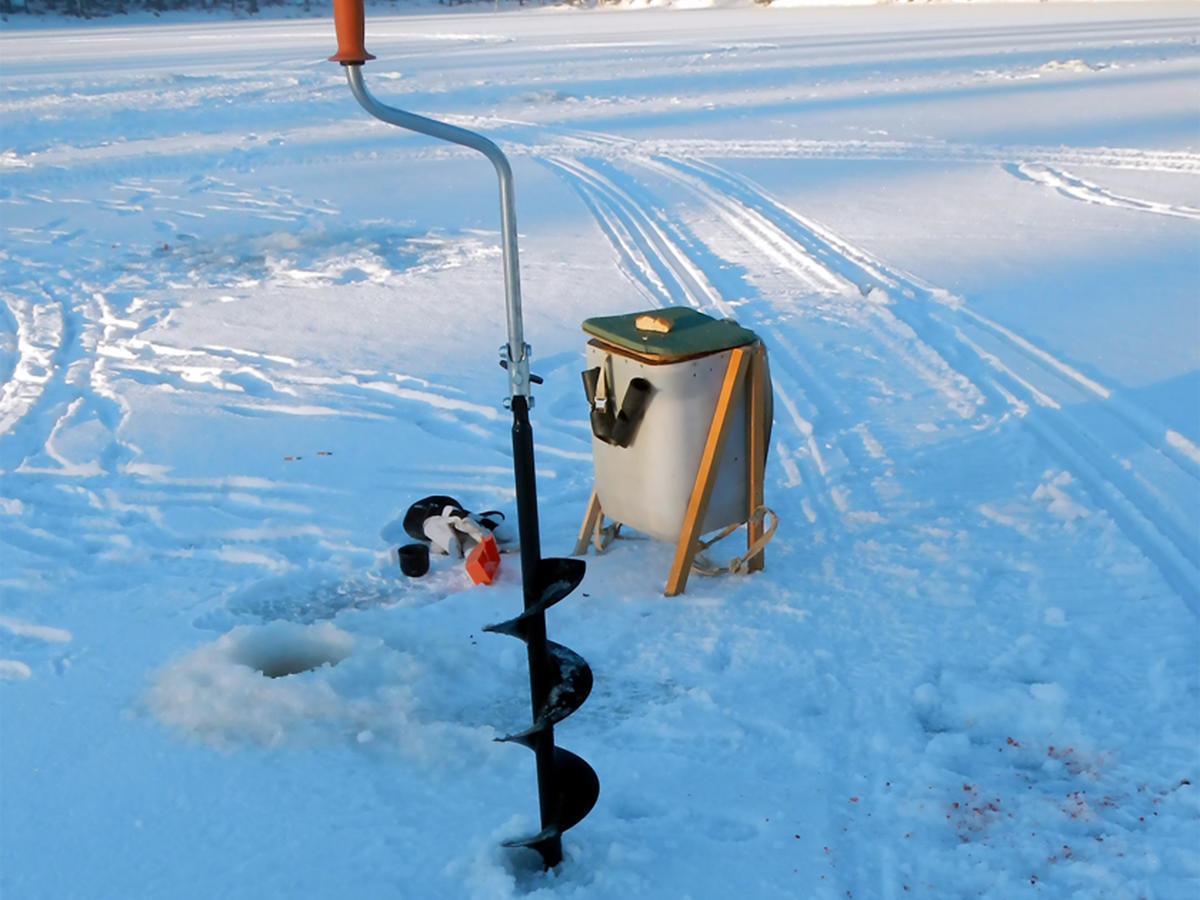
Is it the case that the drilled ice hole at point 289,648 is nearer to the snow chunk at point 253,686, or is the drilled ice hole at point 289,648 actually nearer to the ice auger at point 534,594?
the snow chunk at point 253,686

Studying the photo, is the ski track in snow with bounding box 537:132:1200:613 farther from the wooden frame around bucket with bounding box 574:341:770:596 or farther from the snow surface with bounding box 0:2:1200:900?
the wooden frame around bucket with bounding box 574:341:770:596

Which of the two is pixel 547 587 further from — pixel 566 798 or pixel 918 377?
pixel 918 377

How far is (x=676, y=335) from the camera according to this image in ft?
13.9

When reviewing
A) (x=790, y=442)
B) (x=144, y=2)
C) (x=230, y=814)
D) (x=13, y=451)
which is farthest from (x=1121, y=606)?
(x=144, y=2)

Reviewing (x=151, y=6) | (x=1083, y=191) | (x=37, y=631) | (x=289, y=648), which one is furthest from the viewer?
(x=151, y=6)

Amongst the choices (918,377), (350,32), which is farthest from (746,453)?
(918,377)

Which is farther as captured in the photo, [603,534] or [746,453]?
[603,534]

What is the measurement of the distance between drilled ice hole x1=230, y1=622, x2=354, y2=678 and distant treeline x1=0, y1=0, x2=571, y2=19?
6745cm

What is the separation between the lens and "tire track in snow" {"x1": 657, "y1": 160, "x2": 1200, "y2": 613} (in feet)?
15.3

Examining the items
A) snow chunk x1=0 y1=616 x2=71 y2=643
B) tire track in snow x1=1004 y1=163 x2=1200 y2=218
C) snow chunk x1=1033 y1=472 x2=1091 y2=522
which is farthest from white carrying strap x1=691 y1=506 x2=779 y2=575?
tire track in snow x1=1004 y1=163 x2=1200 y2=218

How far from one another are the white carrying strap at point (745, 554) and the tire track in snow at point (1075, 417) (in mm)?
1561

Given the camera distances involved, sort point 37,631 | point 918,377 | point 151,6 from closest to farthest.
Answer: point 37,631 < point 918,377 < point 151,6

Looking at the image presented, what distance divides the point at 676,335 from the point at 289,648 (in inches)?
74.1

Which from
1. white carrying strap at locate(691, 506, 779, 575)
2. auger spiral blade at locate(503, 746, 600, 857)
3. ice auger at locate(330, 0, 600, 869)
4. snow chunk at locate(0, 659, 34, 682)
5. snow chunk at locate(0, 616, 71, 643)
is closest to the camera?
ice auger at locate(330, 0, 600, 869)
